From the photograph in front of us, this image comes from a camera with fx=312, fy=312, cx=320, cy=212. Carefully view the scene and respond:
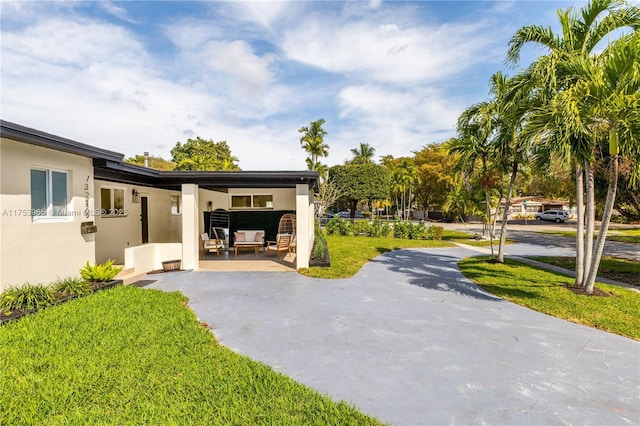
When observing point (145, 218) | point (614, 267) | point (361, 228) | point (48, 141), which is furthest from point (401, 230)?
point (48, 141)

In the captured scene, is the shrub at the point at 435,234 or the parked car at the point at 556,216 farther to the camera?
the parked car at the point at 556,216

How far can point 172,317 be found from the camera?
574cm

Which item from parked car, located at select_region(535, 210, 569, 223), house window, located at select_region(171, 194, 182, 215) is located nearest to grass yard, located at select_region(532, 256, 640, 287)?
house window, located at select_region(171, 194, 182, 215)

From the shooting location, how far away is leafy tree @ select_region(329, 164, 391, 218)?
1481 inches

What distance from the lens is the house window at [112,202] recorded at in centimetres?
1015

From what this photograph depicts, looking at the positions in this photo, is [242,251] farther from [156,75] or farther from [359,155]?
[359,155]

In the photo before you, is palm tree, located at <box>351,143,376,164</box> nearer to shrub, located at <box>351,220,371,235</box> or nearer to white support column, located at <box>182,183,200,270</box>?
shrub, located at <box>351,220,371,235</box>

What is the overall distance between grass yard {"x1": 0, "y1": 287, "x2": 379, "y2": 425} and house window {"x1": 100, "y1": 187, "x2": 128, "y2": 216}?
5.57 metres

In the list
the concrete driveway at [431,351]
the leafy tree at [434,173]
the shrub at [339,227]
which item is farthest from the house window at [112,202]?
the leafy tree at [434,173]

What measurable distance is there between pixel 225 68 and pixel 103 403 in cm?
1473

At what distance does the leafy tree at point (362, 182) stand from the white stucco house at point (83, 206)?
85.2 ft

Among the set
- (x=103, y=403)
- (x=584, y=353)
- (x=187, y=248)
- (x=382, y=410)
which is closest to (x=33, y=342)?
(x=103, y=403)

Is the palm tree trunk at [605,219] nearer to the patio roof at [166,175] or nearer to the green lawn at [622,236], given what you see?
the patio roof at [166,175]

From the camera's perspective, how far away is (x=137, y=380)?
3.63m
